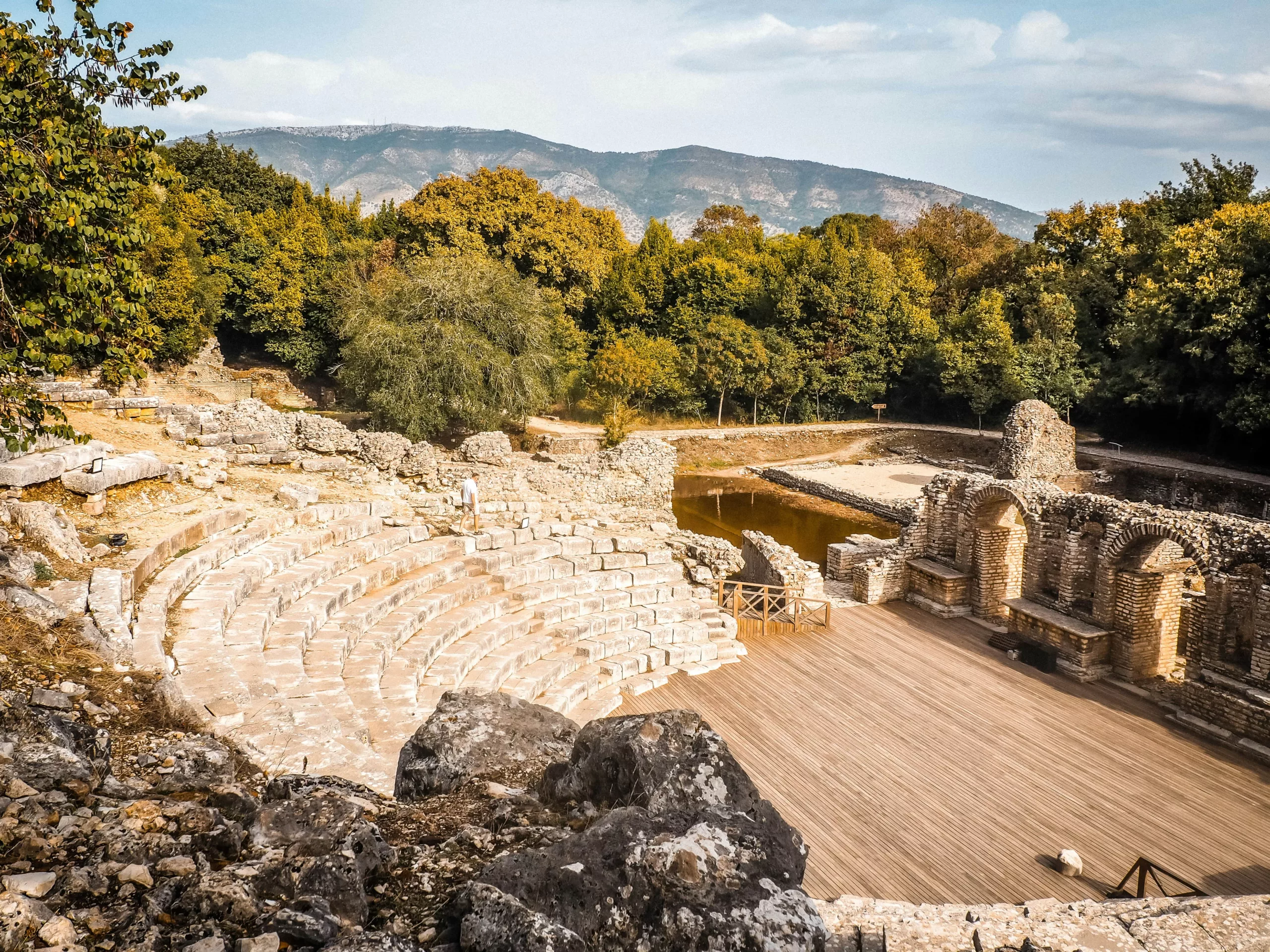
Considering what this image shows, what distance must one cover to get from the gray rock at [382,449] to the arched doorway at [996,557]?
11861 mm

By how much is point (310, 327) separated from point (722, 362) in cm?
1898

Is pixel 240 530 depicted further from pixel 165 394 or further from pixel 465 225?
pixel 465 225

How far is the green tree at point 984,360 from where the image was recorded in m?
35.0

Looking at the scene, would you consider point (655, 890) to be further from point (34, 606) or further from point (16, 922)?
point (34, 606)

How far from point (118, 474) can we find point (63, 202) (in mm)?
5551

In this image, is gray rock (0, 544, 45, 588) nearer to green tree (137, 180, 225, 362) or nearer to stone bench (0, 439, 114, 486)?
stone bench (0, 439, 114, 486)

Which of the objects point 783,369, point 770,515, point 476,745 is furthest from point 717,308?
point 476,745

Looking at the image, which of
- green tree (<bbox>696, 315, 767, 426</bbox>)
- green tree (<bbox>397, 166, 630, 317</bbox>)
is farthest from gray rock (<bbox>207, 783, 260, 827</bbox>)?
green tree (<bbox>696, 315, 767, 426</bbox>)

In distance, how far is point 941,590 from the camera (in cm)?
1587

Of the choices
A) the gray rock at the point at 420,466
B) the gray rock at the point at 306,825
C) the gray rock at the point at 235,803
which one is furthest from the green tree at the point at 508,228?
the gray rock at the point at 306,825

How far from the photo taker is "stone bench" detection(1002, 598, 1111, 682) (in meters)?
13.0

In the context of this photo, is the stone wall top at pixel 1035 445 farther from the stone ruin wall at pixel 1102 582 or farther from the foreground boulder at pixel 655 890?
the foreground boulder at pixel 655 890

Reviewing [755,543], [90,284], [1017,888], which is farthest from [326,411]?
[1017,888]

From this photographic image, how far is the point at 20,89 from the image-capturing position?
6.25 m
